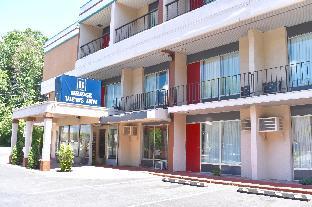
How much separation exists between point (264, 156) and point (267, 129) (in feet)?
4.12

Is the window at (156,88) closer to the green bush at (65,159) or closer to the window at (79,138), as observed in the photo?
the window at (79,138)

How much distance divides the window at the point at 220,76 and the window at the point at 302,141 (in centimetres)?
312

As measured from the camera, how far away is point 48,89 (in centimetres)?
2961

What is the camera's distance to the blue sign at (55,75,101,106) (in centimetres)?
1888

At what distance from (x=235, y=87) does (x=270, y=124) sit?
2.84 metres

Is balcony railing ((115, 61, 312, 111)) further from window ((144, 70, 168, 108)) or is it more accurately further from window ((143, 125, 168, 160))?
window ((143, 125, 168, 160))

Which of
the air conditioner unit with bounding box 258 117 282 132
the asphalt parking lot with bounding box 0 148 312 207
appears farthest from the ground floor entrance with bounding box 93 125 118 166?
the air conditioner unit with bounding box 258 117 282 132

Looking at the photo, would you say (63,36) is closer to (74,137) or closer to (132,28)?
(132,28)

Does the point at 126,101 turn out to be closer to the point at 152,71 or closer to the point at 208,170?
the point at 152,71

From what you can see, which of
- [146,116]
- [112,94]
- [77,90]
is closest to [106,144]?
[112,94]

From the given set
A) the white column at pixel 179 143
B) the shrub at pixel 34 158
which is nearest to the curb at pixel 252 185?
the white column at pixel 179 143

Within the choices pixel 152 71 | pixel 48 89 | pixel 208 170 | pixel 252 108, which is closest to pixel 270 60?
pixel 252 108

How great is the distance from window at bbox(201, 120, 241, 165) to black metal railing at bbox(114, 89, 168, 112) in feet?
10.5

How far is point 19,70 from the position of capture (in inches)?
2019
